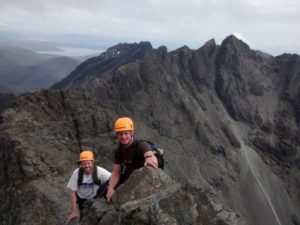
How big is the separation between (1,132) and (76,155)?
9629mm

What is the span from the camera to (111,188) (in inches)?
730

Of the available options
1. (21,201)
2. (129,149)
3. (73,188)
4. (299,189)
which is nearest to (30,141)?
(21,201)

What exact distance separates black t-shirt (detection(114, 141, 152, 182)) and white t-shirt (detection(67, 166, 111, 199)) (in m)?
1.78

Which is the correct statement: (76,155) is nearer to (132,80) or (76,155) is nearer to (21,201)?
(21,201)

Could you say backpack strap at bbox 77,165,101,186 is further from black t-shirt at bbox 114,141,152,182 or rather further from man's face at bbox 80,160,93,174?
black t-shirt at bbox 114,141,152,182

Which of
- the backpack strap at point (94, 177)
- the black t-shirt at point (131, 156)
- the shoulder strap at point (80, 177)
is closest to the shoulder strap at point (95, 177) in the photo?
the backpack strap at point (94, 177)

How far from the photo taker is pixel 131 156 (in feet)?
59.2

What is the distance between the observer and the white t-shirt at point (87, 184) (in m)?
20.4

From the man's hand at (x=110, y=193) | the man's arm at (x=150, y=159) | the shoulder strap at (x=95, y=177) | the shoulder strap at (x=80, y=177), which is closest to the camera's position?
the man's arm at (x=150, y=159)

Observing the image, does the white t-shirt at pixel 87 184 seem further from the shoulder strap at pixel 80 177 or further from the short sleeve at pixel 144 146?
the short sleeve at pixel 144 146

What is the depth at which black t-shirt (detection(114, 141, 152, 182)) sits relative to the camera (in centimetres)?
1742

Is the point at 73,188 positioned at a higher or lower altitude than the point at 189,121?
higher

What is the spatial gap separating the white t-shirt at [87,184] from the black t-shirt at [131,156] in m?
1.78

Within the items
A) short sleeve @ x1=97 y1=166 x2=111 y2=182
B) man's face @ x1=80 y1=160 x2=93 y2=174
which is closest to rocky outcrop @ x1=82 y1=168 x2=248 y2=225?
short sleeve @ x1=97 y1=166 x2=111 y2=182
